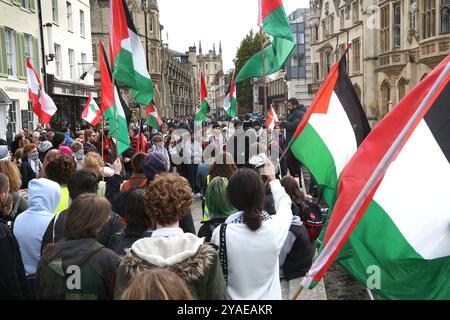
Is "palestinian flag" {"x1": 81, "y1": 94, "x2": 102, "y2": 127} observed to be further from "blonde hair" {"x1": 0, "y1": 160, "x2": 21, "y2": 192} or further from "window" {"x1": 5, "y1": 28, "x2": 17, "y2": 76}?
"blonde hair" {"x1": 0, "y1": 160, "x2": 21, "y2": 192}

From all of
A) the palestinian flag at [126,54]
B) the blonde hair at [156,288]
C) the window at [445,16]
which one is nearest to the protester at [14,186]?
the palestinian flag at [126,54]

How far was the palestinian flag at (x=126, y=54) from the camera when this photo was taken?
712 cm

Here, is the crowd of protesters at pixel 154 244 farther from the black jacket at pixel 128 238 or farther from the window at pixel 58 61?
the window at pixel 58 61

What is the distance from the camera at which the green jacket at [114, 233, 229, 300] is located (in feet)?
8.36

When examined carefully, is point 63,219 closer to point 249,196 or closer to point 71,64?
point 249,196

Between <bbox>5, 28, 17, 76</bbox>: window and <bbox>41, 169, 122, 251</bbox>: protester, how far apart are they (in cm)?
1727

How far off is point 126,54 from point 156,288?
5.92 meters

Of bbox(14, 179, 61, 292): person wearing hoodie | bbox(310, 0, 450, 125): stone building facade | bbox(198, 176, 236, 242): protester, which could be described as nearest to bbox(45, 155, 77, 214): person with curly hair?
bbox(14, 179, 61, 292): person wearing hoodie

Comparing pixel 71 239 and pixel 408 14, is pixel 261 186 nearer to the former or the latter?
pixel 71 239

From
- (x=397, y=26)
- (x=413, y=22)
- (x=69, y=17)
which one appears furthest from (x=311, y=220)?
(x=397, y=26)

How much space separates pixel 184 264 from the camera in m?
2.56

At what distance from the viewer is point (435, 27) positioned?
22125 mm
